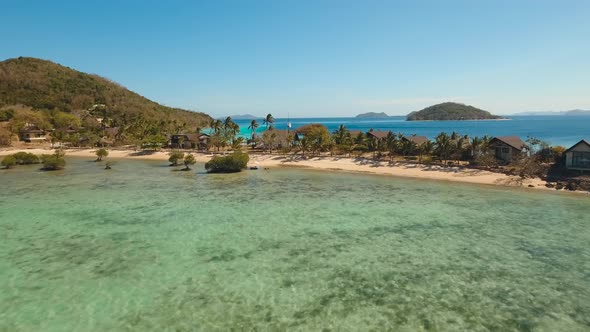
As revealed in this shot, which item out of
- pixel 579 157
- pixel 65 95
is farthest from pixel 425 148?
pixel 65 95

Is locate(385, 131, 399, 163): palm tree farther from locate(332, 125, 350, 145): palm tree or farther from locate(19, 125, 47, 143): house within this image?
locate(19, 125, 47, 143): house

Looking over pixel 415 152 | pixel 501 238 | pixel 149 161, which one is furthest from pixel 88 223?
pixel 415 152

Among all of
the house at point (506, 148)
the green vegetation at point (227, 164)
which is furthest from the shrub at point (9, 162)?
the house at point (506, 148)

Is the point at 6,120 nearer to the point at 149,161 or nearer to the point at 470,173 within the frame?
the point at 149,161

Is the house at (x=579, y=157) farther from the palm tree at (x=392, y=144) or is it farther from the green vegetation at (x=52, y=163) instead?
the green vegetation at (x=52, y=163)

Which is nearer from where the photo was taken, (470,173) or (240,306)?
(240,306)

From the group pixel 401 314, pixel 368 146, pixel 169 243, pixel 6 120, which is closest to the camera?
pixel 401 314
